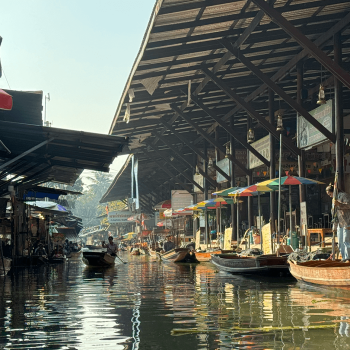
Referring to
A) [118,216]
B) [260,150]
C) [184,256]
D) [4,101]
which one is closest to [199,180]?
[184,256]

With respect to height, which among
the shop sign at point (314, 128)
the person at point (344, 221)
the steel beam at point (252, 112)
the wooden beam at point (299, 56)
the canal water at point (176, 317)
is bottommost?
the canal water at point (176, 317)

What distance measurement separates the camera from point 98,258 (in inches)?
922

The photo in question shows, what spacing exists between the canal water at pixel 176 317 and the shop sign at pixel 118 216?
42.1 m

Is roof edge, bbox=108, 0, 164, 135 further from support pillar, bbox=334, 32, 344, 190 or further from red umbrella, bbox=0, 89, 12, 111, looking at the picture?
support pillar, bbox=334, 32, 344, 190

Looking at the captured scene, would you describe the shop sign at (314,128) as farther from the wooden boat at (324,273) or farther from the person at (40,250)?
the person at (40,250)

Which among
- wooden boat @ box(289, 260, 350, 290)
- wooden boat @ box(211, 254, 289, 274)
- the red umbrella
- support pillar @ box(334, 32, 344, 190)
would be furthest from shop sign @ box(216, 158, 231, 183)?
the red umbrella

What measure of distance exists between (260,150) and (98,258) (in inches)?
296

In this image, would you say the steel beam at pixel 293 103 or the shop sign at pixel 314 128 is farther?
the shop sign at pixel 314 128

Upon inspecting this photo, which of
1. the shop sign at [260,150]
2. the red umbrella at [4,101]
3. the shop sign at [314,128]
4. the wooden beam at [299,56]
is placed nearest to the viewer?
the red umbrella at [4,101]

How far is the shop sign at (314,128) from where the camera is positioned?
52.9 ft

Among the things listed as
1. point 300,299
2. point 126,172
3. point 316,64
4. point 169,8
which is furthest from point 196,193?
point 300,299

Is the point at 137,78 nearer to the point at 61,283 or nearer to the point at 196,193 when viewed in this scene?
the point at 61,283

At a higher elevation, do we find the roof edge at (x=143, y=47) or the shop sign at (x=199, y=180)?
the roof edge at (x=143, y=47)

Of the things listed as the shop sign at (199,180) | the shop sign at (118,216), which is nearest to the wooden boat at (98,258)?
the shop sign at (199,180)
